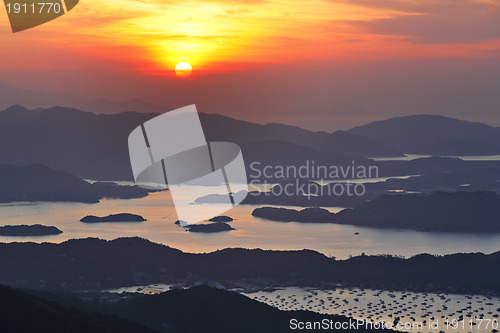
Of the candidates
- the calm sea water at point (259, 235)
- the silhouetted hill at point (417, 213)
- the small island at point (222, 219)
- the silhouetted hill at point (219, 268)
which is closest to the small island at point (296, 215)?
the silhouetted hill at point (417, 213)

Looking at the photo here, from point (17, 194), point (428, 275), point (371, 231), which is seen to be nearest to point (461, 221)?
point (371, 231)

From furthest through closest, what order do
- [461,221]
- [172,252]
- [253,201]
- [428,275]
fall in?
1. [253,201]
2. [461,221]
3. [172,252]
4. [428,275]

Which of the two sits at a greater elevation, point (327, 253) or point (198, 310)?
point (198, 310)

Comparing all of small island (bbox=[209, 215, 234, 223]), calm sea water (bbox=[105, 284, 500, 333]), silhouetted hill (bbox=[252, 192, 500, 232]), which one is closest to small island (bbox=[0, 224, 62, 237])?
small island (bbox=[209, 215, 234, 223])

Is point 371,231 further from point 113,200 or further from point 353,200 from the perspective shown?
point 113,200

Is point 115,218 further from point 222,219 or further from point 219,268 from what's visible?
point 219,268

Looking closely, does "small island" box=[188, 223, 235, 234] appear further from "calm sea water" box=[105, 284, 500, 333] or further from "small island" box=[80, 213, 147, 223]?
"calm sea water" box=[105, 284, 500, 333]

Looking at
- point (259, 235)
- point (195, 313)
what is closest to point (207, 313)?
point (195, 313)

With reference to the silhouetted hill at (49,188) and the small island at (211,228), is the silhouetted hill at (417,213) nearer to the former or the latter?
the small island at (211,228)
